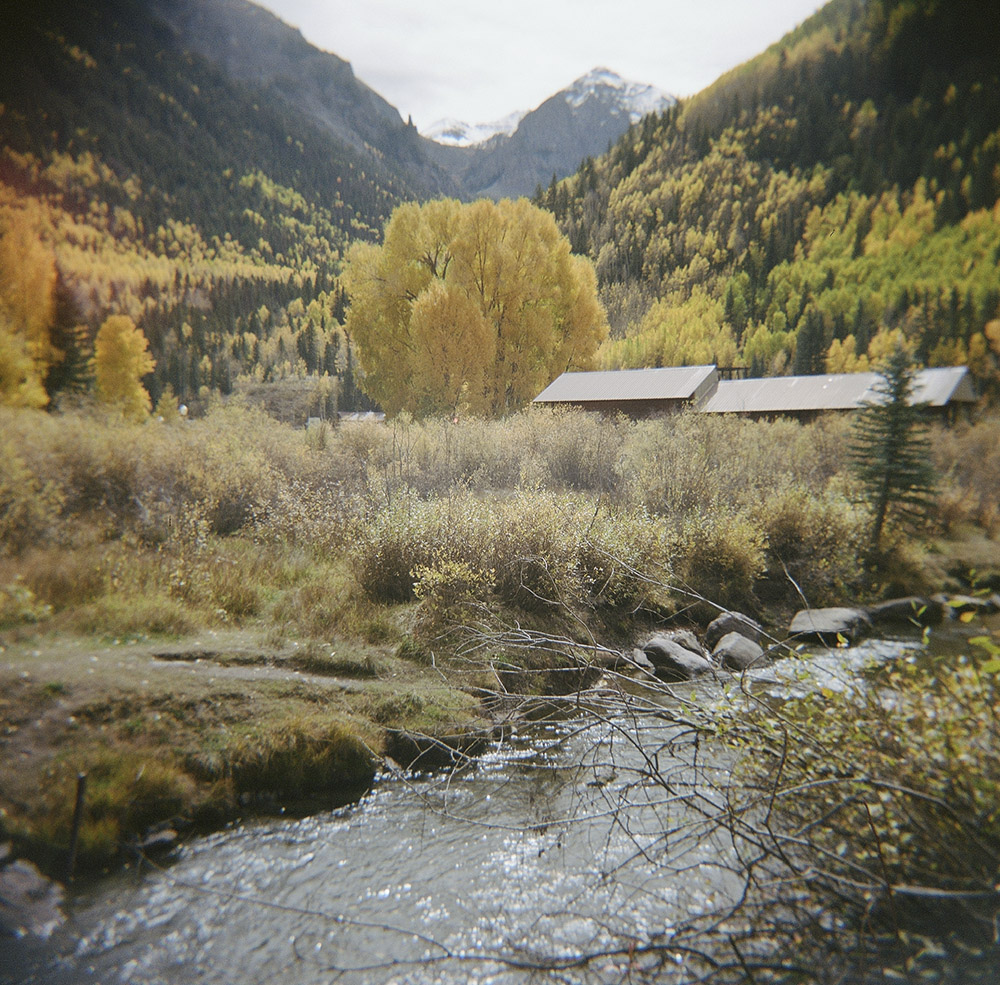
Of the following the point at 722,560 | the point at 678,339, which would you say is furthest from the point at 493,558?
the point at 678,339

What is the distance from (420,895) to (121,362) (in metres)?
5.14

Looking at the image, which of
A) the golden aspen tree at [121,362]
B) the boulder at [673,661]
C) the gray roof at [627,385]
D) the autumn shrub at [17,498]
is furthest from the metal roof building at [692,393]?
the autumn shrub at [17,498]

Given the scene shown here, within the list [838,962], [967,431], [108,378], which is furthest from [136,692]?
[967,431]

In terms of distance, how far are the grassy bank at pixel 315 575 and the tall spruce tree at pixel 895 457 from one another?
69 centimetres

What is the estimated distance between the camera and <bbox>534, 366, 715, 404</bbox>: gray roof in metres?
26.7

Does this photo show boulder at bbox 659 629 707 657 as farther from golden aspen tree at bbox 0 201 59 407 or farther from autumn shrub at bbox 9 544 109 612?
golden aspen tree at bbox 0 201 59 407

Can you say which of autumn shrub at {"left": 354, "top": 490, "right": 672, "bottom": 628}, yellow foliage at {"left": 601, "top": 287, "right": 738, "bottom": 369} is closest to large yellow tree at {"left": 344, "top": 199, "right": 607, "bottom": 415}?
autumn shrub at {"left": 354, "top": 490, "right": 672, "bottom": 628}

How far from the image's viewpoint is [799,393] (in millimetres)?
28656

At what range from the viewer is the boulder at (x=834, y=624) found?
10.2m

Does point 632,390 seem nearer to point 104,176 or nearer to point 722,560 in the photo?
point 722,560

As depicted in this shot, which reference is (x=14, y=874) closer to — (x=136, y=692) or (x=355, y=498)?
(x=136, y=692)

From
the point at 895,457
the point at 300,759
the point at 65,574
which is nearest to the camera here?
the point at 65,574

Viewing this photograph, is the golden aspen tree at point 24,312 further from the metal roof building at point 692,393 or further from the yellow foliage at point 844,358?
the yellow foliage at point 844,358

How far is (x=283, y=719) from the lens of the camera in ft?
17.7
